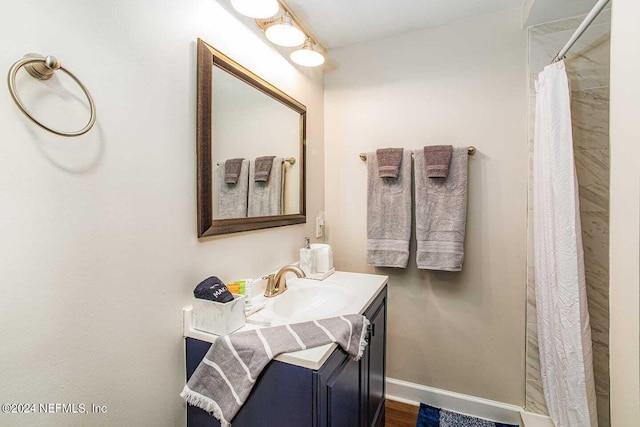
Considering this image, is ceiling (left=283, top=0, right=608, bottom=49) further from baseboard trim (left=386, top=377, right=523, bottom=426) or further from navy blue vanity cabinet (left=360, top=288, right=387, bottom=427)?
baseboard trim (left=386, top=377, right=523, bottom=426)

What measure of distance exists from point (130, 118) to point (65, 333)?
618mm

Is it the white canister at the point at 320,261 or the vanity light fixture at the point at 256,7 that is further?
the white canister at the point at 320,261

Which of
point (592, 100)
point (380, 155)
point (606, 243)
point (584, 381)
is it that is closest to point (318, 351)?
point (584, 381)

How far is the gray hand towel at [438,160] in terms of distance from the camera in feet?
5.63

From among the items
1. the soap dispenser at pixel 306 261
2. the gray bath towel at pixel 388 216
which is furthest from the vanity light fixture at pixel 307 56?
the soap dispenser at pixel 306 261

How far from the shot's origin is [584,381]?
123 cm

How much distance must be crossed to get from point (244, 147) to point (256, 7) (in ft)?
1.88

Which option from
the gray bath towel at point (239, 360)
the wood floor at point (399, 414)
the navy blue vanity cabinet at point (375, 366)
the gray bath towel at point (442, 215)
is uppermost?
the gray bath towel at point (442, 215)

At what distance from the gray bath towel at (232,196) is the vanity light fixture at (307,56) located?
0.73m

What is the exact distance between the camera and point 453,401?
181 cm

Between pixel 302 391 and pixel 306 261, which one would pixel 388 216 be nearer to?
pixel 306 261

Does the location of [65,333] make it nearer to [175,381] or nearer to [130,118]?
[175,381]

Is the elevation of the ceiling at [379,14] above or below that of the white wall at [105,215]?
above

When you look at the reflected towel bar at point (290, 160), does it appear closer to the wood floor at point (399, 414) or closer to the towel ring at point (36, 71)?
the towel ring at point (36, 71)
